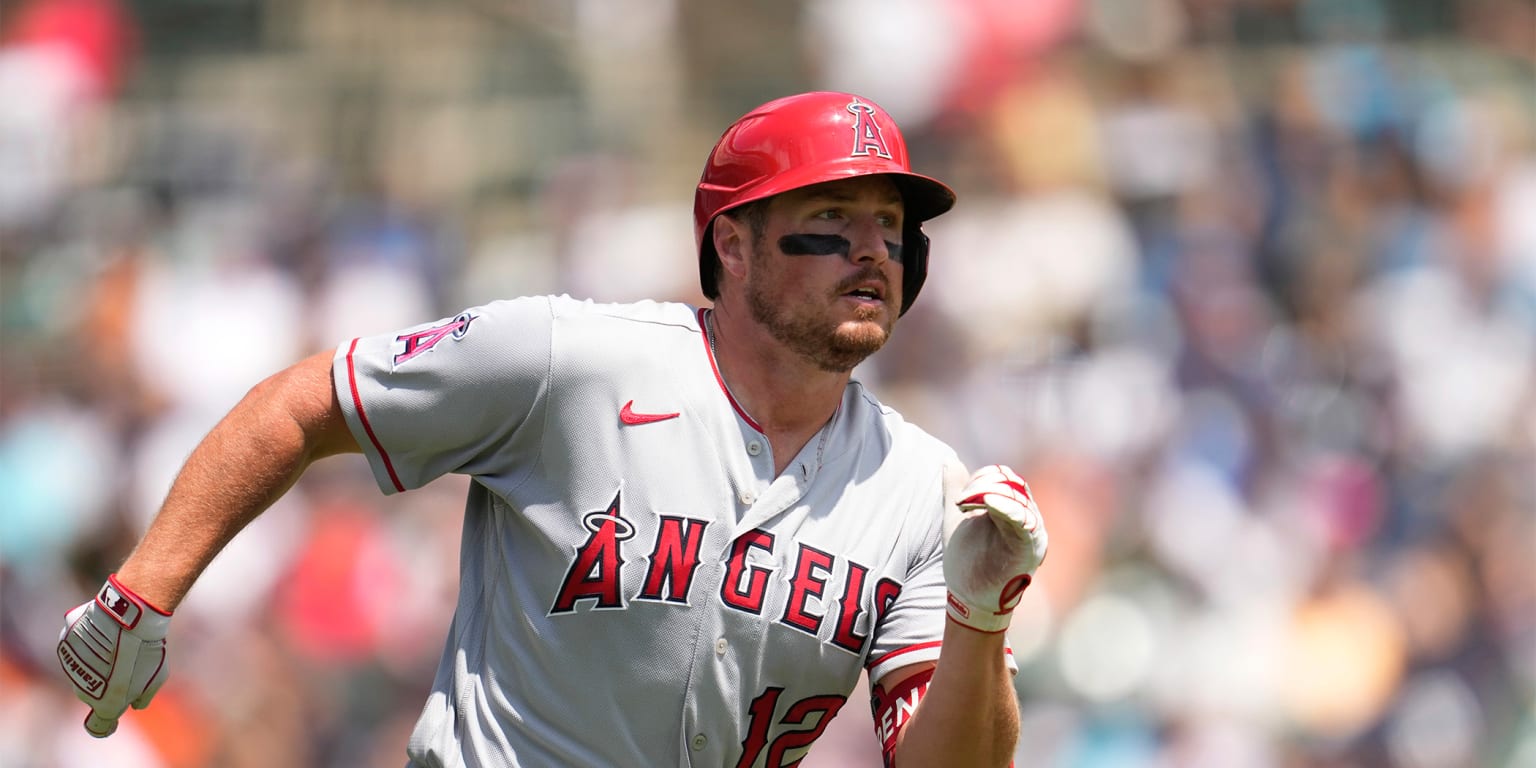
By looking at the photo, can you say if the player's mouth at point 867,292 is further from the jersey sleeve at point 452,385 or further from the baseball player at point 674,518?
the jersey sleeve at point 452,385

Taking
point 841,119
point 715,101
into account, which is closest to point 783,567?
point 841,119

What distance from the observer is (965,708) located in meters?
3.62

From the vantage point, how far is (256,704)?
827 centimetres

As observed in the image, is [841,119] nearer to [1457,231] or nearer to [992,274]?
[992,274]

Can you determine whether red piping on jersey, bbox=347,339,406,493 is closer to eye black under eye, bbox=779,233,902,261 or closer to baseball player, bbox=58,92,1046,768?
baseball player, bbox=58,92,1046,768

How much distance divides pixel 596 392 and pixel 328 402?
20.9 inches

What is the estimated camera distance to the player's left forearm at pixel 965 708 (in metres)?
3.59

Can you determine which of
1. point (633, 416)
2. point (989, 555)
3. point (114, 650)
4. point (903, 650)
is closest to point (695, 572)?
point (633, 416)

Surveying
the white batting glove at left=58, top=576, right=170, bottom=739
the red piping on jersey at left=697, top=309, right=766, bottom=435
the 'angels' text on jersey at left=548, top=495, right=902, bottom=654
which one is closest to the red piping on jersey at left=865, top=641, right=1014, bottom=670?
the 'angels' text on jersey at left=548, top=495, right=902, bottom=654

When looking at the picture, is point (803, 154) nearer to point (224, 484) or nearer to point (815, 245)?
point (815, 245)

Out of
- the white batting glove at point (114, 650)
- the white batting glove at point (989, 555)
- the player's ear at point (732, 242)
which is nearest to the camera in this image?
the white batting glove at point (989, 555)

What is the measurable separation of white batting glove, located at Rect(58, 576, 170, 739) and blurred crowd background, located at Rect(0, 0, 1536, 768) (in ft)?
15.2

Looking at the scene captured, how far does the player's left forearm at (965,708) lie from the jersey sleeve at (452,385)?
932 mm

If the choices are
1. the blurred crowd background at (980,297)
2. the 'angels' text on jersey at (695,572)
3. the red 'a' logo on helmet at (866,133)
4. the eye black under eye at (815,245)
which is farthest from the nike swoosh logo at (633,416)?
the blurred crowd background at (980,297)
